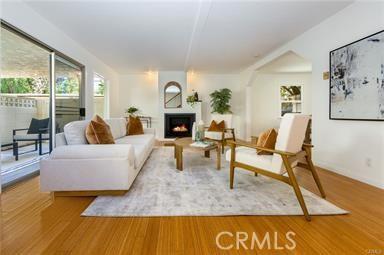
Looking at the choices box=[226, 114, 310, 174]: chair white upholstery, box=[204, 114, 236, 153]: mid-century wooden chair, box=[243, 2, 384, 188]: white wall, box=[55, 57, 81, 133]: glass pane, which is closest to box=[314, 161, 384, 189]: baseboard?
box=[243, 2, 384, 188]: white wall

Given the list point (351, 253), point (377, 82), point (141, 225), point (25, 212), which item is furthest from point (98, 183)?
point (377, 82)

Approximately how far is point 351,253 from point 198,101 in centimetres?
624

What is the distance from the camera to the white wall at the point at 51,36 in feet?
8.41

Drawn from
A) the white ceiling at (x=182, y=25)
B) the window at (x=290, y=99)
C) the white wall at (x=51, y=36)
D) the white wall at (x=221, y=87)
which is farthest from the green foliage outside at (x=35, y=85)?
the window at (x=290, y=99)

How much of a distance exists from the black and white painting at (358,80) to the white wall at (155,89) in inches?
180

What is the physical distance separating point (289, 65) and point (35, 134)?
22.8ft

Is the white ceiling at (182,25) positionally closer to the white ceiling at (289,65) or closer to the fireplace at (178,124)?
the white ceiling at (289,65)

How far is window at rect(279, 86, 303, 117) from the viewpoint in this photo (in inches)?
299

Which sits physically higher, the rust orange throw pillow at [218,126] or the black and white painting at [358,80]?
the black and white painting at [358,80]

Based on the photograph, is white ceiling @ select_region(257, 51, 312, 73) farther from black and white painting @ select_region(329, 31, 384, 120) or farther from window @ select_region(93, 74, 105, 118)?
window @ select_region(93, 74, 105, 118)

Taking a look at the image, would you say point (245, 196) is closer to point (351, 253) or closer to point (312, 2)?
point (351, 253)

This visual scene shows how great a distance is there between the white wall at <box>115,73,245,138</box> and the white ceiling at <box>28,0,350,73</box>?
2.25 meters

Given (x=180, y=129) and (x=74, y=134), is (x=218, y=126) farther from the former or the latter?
(x=74, y=134)

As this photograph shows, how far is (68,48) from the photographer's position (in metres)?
3.96
